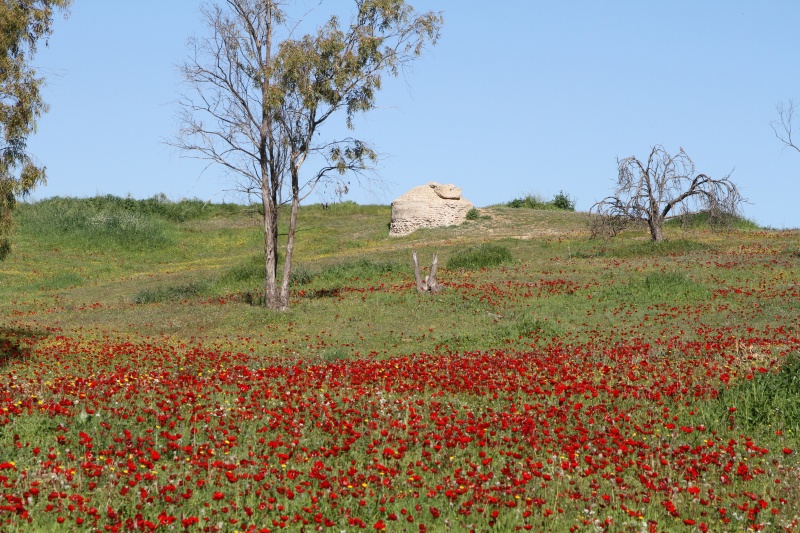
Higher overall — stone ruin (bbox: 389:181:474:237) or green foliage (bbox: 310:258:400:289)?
stone ruin (bbox: 389:181:474:237)

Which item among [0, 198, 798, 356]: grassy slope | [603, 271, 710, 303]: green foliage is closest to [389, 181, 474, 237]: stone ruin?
[0, 198, 798, 356]: grassy slope

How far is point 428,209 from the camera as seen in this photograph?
64188 millimetres

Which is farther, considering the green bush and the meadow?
the green bush

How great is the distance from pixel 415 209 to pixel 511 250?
52.7 feet

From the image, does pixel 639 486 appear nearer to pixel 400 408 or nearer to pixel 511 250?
pixel 400 408

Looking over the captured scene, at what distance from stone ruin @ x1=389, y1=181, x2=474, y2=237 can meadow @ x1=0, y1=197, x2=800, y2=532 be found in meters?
32.6

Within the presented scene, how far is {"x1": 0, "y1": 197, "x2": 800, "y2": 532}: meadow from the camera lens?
25.7 ft

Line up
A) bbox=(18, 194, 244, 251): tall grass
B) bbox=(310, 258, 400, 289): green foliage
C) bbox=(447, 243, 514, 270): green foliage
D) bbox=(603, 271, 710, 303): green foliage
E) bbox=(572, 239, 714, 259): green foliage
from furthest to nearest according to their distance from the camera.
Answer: bbox=(18, 194, 244, 251): tall grass → bbox=(572, 239, 714, 259): green foliage → bbox=(447, 243, 514, 270): green foliage → bbox=(310, 258, 400, 289): green foliage → bbox=(603, 271, 710, 303): green foliage

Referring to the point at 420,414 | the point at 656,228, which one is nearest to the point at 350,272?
the point at 656,228

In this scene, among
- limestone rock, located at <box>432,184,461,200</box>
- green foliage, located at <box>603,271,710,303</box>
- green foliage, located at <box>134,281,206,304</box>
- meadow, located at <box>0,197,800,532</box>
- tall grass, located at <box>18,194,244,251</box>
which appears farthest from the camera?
limestone rock, located at <box>432,184,461,200</box>

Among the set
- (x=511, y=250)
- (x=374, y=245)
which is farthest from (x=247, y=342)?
(x=374, y=245)

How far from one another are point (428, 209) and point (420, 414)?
5346cm

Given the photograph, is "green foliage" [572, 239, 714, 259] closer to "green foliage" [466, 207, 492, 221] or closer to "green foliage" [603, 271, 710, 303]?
"green foliage" [603, 271, 710, 303]

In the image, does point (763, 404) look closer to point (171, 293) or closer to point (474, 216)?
point (171, 293)
